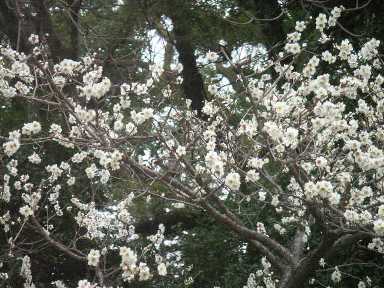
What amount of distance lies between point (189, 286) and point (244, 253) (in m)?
0.77

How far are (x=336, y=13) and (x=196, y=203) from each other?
1.80 meters

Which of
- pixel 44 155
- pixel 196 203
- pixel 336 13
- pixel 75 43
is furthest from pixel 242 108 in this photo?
pixel 196 203

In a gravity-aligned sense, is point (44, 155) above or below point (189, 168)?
above

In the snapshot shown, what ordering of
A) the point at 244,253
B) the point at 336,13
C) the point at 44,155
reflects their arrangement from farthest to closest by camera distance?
the point at 44,155, the point at 244,253, the point at 336,13

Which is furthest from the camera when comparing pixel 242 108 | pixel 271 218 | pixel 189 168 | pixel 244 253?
pixel 242 108

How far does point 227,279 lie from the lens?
18.0ft

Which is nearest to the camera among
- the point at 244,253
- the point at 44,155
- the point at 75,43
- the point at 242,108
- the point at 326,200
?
the point at 326,200

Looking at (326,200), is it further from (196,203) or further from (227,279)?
(227,279)

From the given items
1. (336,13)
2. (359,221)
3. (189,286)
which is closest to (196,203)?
(359,221)

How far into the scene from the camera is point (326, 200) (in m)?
3.11

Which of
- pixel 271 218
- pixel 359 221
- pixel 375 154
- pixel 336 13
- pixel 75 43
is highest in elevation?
pixel 75 43

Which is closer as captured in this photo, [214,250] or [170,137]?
[170,137]

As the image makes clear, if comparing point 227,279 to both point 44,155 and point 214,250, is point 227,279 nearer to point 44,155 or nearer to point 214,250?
point 214,250

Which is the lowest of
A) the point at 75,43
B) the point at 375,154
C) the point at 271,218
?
the point at 375,154
